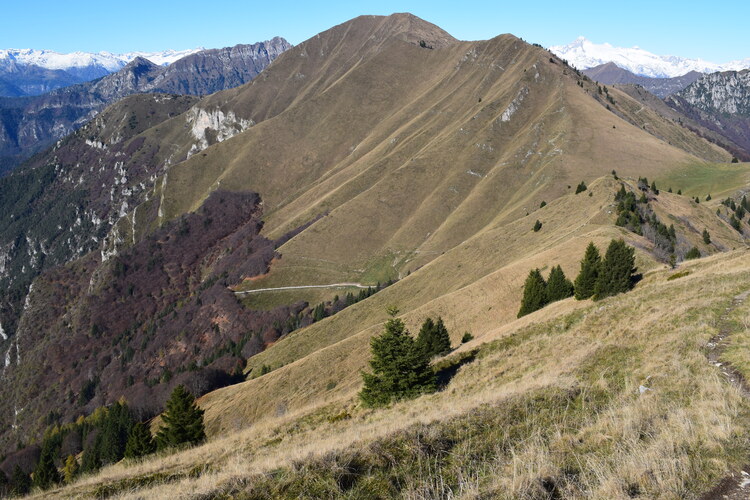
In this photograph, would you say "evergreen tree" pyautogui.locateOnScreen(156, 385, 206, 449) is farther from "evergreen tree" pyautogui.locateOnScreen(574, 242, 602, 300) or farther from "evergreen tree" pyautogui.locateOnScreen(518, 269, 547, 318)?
"evergreen tree" pyautogui.locateOnScreen(518, 269, 547, 318)

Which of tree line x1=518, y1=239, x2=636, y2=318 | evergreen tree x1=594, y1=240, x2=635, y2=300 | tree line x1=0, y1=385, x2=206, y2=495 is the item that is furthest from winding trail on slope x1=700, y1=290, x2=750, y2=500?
tree line x1=0, y1=385, x2=206, y2=495

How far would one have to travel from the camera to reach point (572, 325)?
3145 centimetres

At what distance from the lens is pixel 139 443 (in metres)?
37.1

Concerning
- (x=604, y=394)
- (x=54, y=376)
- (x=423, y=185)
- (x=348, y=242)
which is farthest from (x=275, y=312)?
(x=604, y=394)

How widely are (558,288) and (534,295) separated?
2.87 m

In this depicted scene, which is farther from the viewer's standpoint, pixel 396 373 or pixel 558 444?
pixel 396 373

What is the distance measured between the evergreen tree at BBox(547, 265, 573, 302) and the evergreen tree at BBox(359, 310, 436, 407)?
30.2 meters

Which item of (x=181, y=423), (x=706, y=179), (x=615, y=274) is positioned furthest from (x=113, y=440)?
(x=706, y=179)

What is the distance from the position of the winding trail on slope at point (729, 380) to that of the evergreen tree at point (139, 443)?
126ft

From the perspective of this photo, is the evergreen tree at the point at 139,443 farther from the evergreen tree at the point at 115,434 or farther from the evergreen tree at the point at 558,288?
the evergreen tree at the point at 115,434

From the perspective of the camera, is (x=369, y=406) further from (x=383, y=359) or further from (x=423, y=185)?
(x=423, y=185)

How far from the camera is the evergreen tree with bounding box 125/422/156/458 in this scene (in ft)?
119

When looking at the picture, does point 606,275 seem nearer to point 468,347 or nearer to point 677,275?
point 677,275

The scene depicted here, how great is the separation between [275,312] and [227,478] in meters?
142
